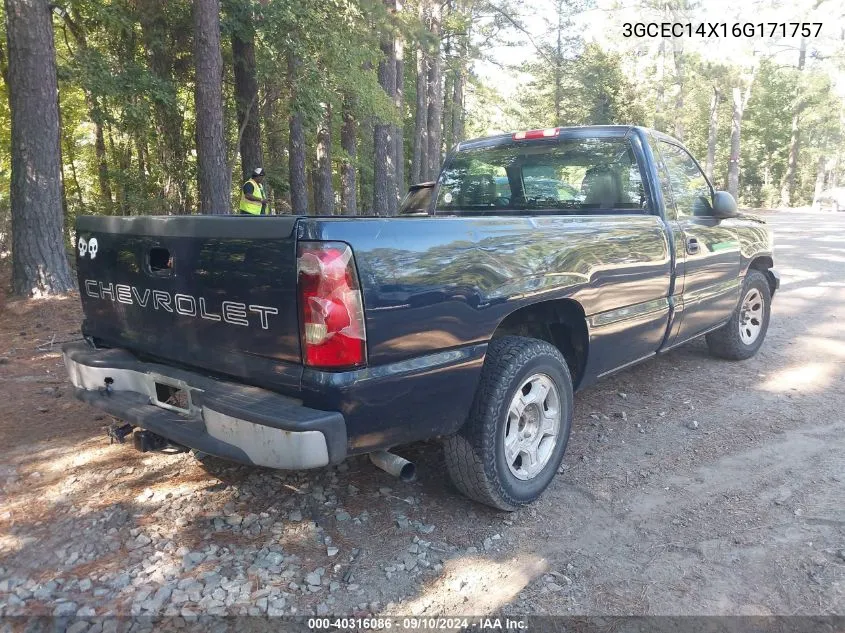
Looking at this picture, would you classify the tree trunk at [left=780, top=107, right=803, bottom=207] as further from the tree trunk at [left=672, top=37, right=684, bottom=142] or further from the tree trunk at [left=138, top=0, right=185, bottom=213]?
the tree trunk at [left=138, top=0, right=185, bottom=213]

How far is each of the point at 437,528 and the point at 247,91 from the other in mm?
13398

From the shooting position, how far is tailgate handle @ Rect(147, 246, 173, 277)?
282 cm

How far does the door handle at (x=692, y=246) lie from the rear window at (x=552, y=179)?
483mm

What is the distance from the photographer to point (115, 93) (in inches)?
463

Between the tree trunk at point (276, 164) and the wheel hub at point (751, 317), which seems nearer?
the wheel hub at point (751, 317)

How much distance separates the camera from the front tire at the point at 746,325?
549 cm

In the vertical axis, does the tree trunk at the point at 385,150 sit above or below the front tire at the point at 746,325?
above

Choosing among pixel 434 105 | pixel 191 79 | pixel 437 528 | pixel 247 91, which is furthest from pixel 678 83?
pixel 437 528

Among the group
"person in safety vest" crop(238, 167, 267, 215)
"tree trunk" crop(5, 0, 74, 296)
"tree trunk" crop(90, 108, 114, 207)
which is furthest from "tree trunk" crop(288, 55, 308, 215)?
"tree trunk" crop(5, 0, 74, 296)

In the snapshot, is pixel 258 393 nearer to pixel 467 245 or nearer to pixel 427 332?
pixel 427 332

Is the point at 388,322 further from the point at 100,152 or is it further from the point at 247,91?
the point at 100,152

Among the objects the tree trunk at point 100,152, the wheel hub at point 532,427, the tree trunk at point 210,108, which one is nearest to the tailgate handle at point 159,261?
the wheel hub at point 532,427

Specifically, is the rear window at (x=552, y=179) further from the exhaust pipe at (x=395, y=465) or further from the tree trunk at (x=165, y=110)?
the tree trunk at (x=165, y=110)

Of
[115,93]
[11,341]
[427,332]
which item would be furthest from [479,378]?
[115,93]
